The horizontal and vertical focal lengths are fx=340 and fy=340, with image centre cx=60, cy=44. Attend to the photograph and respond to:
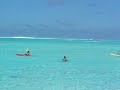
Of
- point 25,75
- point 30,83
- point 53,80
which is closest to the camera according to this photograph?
point 30,83

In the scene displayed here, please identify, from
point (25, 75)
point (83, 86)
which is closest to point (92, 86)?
point (83, 86)

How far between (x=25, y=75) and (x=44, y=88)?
407 cm

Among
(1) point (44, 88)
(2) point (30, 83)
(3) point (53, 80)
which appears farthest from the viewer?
(3) point (53, 80)

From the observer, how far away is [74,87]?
49.4ft

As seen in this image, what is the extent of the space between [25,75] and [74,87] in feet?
14.4

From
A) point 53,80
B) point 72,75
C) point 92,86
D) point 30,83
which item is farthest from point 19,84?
point 72,75

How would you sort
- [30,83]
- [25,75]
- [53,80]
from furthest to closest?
[25,75], [53,80], [30,83]

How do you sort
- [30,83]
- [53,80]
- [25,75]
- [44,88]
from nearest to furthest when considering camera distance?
[44,88], [30,83], [53,80], [25,75]

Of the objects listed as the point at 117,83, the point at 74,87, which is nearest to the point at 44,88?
the point at 74,87

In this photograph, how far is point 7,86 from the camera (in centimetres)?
1496

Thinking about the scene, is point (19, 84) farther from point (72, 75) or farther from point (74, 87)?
point (72, 75)

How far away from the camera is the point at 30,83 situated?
15.9 m

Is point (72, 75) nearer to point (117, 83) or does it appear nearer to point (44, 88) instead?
point (117, 83)

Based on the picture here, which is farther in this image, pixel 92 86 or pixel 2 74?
pixel 2 74
